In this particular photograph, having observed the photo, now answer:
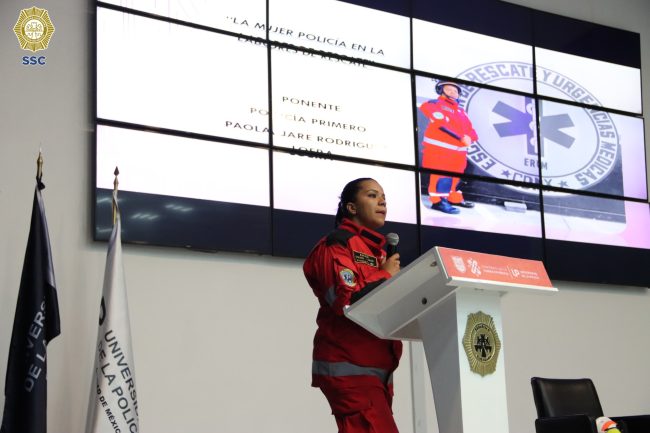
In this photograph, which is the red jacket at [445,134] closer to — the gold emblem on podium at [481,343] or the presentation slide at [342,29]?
the presentation slide at [342,29]

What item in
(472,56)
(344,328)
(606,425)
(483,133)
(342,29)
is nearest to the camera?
(344,328)

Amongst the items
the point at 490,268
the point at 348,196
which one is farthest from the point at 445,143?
the point at 490,268

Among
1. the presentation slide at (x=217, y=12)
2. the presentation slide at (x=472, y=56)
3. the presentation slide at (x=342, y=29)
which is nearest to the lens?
the presentation slide at (x=217, y=12)

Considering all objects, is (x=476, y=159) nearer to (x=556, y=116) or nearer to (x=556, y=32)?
(x=556, y=116)

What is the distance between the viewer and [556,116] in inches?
251

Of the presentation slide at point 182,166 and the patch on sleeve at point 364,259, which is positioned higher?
the presentation slide at point 182,166

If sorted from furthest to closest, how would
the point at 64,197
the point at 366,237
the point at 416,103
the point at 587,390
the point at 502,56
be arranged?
the point at 502,56
the point at 416,103
the point at 587,390
the point at 64,197
the point at 366,237

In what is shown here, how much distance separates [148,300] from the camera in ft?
15.9

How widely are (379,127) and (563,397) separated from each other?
1799 mm

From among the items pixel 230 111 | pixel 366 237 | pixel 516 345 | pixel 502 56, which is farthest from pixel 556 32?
pixel 366 237

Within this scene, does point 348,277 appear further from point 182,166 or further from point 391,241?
point 182,166

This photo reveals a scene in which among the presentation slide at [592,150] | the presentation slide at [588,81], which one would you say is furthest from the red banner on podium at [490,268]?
the presentation slide at [588,81]

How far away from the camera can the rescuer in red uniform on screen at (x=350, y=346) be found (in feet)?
11.1

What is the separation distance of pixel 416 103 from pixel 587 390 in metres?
1.90
